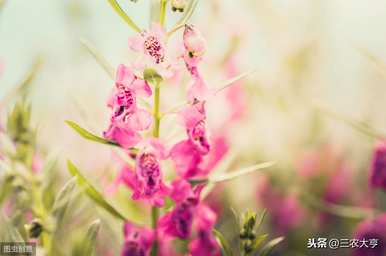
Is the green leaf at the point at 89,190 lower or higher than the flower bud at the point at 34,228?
higher

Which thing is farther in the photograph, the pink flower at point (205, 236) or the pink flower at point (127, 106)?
the pink flower at point (205, 236)

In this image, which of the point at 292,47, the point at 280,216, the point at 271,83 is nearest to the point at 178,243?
the point at 280,216

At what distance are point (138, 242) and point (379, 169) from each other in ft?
0.98

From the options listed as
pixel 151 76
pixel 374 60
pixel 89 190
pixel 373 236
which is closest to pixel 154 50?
pixel 151 76

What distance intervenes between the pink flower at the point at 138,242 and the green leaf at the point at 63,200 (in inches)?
2.9

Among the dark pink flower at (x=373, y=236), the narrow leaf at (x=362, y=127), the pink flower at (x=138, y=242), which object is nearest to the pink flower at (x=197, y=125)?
the pink flower at (x=138, y=242)

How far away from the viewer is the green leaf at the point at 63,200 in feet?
2.32

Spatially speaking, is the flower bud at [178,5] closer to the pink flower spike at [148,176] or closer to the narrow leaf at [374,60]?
the pink flower spike at [148,176]

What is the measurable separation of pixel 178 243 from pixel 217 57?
0.35 metres

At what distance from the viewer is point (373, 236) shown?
2.90 ft

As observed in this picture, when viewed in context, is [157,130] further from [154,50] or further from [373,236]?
[373,236]

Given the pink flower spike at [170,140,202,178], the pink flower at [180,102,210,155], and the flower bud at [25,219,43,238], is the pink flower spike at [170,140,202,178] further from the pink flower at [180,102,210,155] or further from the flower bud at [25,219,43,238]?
the flower bud at [25,219,43,238]

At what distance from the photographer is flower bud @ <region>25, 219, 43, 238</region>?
704 millimetres

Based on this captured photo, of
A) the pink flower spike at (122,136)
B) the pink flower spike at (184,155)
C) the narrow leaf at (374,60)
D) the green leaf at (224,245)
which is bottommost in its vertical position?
the green leaf at (224,245)
